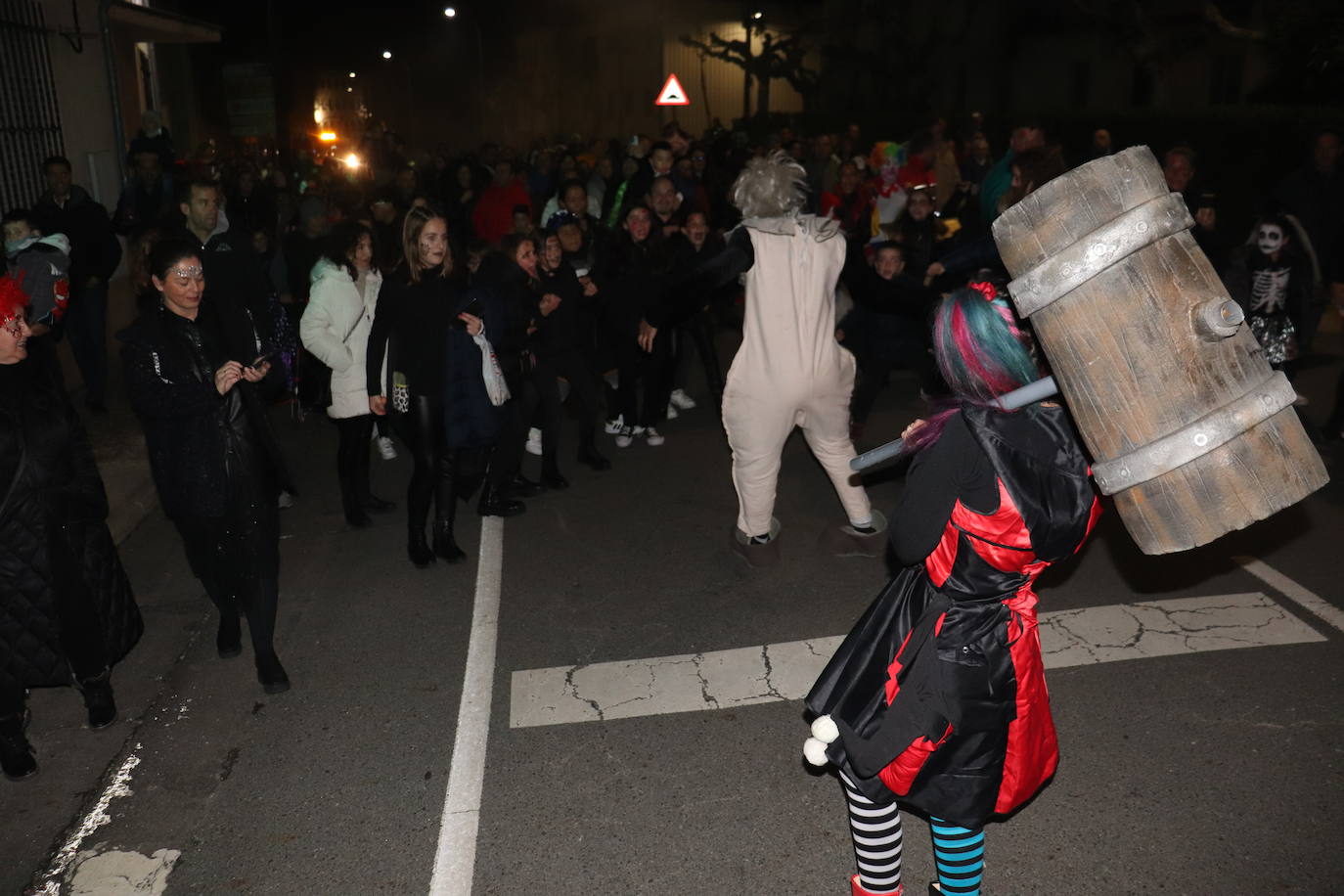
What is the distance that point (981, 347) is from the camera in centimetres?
240

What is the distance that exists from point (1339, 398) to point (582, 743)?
6.03 meters

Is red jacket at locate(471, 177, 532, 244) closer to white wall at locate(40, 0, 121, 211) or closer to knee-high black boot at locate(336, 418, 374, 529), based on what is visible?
white wall at locate(40, 0, 121, 211)

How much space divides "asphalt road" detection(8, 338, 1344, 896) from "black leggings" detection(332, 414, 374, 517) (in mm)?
526

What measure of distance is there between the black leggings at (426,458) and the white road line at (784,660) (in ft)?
4.77

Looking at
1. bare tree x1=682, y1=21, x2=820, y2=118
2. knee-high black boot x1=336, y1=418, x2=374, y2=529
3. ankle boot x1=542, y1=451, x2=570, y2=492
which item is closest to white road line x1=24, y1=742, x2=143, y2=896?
knee-high black boot x1=336, y1=418, x2=374, y2=529

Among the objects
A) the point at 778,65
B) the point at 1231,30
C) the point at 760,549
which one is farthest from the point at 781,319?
the point at 778,65

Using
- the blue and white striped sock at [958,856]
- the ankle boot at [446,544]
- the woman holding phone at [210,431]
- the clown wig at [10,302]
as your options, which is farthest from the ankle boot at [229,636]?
the blue and white striped sock at [958,856]

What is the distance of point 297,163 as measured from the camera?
25.0 meters

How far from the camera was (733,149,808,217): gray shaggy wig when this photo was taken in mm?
5117

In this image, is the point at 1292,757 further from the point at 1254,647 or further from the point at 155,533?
the point at 155,533

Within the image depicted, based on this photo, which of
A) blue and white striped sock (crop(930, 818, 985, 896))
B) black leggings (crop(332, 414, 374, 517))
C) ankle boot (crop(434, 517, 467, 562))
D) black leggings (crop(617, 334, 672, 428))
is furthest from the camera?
black leggings (crop(617, 334, 672, 428))

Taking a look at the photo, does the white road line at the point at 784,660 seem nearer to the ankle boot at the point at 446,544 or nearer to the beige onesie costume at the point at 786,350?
the beige onesie costume at the point at 786,350

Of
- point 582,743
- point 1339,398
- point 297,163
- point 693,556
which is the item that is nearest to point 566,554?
point 693,556

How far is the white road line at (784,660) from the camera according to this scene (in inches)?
173
